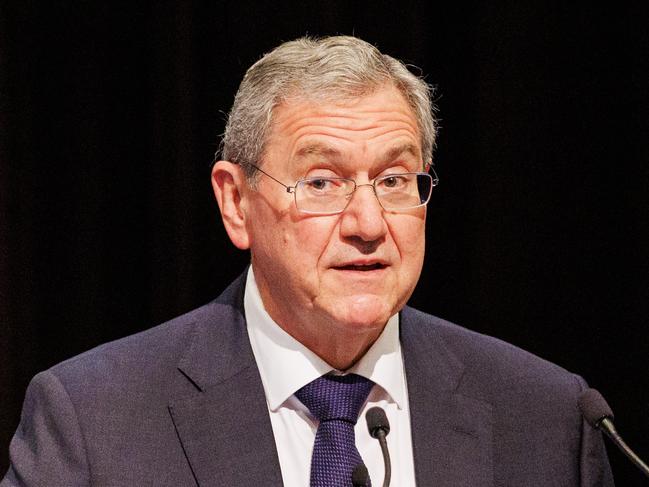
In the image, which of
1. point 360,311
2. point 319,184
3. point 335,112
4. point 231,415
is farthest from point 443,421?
point 335,112

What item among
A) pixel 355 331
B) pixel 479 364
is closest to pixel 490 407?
pixel 479 364

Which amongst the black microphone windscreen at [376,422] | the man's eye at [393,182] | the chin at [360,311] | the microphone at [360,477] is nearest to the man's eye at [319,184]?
the man's eye at [393,182]

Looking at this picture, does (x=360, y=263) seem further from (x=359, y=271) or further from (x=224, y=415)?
(x=224, y=415)

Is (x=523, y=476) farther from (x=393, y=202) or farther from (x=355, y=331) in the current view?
(x=393, y=202)

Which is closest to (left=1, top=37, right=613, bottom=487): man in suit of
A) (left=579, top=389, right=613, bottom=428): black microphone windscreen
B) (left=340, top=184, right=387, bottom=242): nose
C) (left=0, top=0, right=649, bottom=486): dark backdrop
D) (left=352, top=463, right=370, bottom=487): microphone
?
(left=340, top=184, right=387, bottom=242): nose

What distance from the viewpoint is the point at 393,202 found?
2.20 m

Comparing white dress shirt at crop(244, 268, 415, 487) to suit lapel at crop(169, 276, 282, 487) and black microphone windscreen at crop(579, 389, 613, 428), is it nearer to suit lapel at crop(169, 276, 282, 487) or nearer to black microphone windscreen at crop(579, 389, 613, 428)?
suit lapel at crop(169, 276, 282, 487)

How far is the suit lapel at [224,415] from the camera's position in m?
2.07

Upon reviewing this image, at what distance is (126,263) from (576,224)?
1384 millimetres

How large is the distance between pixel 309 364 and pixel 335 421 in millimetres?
154

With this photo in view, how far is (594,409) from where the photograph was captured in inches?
77.0

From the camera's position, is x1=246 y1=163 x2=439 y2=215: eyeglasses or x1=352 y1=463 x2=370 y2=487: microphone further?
x1=246 y1=163 x2=439 y2=215: eyeglasses

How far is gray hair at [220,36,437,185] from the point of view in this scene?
2.18 meters

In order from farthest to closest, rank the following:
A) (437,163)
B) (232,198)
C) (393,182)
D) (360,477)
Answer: (437,163), (232,198), (393,182), (360,477)
